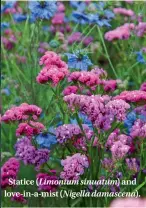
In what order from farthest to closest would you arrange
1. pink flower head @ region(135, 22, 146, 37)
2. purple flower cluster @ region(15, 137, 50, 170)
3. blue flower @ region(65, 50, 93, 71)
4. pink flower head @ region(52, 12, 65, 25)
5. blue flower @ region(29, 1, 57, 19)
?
pink flower head @ region(52, 12, 65, 25) → pink flower head @ region(135, 22, 146, 37) → blue flower @ region(29, 1, 57, 19) → blue flower @ region(65, 50, 93, 71) → purple flower cluster @ region(15, 137, 50, 170)

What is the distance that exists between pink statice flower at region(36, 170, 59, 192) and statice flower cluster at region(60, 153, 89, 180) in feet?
0.39

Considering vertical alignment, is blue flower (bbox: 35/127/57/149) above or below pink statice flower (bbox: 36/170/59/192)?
above

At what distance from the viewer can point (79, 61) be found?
2.10m

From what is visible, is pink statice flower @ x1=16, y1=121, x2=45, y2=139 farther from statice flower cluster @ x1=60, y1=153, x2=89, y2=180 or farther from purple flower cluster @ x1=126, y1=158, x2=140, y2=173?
purple flower cluster @ x1=126, y1=158, x2=140, y2=173

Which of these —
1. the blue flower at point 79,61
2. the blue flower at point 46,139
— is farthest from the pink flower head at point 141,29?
the blue flower at point 46,139

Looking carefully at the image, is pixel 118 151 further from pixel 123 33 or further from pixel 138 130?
pixel 123 33

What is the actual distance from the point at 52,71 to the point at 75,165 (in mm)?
282

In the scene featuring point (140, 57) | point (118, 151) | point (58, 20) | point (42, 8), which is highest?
point (58, 20)

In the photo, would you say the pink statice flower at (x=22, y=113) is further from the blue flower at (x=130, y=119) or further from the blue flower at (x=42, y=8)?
the blue flower at (x=42, y=8)

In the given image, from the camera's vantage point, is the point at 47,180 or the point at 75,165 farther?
the point at 47,180

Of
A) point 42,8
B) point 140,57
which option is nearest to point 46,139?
point 42,8

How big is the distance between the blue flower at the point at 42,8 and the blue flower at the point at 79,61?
28 centimetres

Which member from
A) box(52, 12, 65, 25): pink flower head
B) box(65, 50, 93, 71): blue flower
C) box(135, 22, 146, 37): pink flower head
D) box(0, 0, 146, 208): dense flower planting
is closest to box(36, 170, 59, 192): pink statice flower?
box(0, 0, 146, 208): dense flower planting

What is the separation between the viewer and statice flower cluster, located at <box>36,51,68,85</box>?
6.17ft
